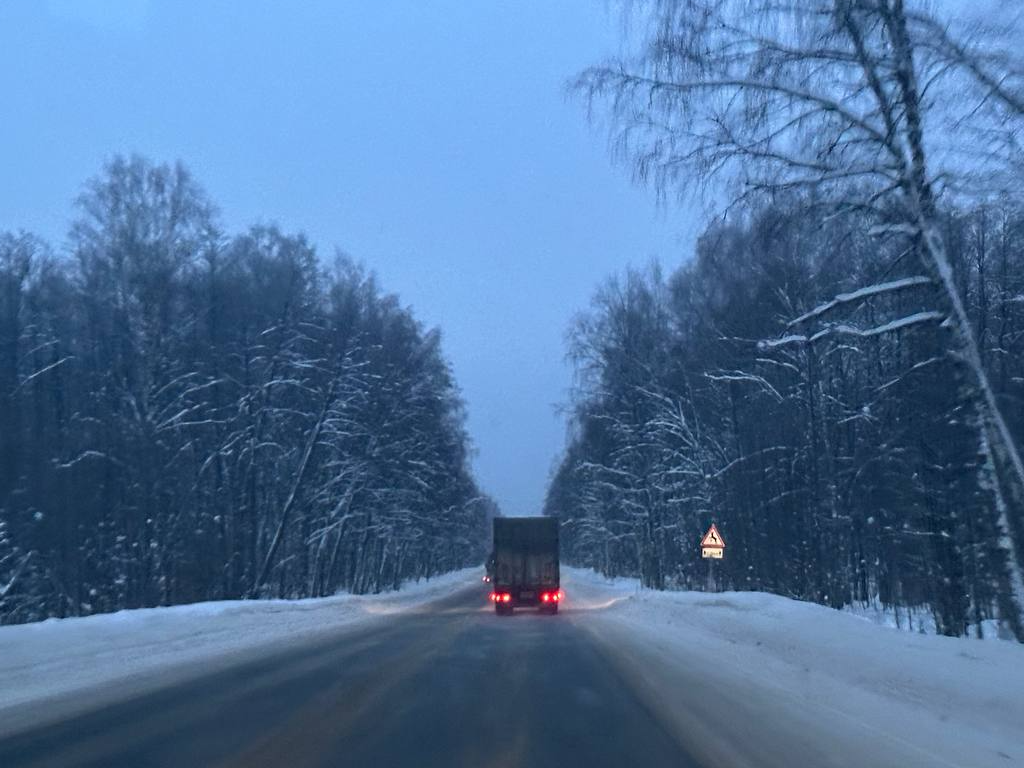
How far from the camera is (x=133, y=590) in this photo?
4375 cm

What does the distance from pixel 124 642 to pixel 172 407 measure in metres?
22.3

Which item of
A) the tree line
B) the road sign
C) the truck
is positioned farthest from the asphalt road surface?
the truck

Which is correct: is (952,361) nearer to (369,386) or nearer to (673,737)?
(673,737)

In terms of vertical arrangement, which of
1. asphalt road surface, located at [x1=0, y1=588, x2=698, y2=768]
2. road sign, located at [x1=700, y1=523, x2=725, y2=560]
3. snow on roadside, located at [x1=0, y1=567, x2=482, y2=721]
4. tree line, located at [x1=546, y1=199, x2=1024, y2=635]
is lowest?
asphalt road surface, located at [x1=0, y1=588, x2=698, y2=768]

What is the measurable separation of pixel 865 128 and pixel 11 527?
104ft

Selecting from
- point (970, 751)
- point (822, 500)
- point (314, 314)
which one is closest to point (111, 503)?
point (314, 314)

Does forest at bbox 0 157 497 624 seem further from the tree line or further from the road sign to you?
the road sign

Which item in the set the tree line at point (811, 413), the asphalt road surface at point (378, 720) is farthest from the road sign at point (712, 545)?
the asphalt road surface at point (378, 720)

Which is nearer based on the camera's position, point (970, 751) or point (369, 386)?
point (970, 751)

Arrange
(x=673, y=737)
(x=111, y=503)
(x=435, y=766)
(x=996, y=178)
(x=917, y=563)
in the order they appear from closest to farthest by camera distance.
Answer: (x=435, y=766) → (x=673, y=737) → (x=996, y=178) → (x=917, y=563) → (x=111, y=503)

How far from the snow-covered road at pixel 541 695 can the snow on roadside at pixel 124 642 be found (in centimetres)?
7

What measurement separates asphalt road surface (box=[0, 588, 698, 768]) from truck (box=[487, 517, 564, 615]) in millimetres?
21175

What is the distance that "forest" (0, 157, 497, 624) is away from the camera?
40250 mm

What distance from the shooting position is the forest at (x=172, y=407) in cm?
4025
